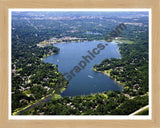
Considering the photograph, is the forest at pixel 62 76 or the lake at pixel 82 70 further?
the lake at pixel 82 70

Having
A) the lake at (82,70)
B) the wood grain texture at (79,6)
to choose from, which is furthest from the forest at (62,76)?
the wood grain texture at (79,6)

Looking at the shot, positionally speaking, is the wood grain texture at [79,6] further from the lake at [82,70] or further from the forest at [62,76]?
the lake at [82,70]

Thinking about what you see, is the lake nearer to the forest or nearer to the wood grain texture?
the forest

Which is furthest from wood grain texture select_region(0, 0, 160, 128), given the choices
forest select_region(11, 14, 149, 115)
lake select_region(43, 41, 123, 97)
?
lake select_region(43, 41, 123, 97)

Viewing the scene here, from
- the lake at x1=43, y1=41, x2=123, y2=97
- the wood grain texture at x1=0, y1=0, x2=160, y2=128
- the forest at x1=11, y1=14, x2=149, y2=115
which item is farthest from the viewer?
the lake at x1=43, y1=41, x2=123, y2=97

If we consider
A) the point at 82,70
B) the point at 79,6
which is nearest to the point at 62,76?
the point at 82,70

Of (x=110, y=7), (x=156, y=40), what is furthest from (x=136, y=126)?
(x=110, y=7)

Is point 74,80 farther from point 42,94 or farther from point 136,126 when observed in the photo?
point 136,126

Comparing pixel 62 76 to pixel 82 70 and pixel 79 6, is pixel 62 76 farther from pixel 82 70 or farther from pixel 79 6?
pixel 79 6
